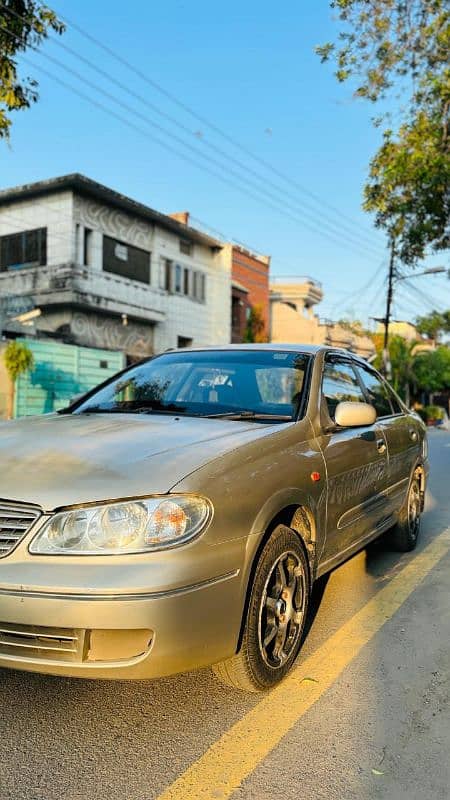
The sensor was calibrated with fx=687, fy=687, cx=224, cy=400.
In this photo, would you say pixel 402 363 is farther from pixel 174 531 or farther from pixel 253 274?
pixel 174 531

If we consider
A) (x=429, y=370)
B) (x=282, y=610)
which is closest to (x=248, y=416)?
(x=282, y=610)

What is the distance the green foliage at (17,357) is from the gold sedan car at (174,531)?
13908mm

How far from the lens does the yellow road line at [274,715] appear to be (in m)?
2.32

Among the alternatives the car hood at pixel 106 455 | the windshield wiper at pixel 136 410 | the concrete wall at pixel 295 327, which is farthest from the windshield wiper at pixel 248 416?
the concrete wall at pixel 295 327

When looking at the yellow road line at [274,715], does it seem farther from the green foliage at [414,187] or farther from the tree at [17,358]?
the tree at [17,358]

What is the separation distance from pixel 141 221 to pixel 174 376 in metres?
23.7

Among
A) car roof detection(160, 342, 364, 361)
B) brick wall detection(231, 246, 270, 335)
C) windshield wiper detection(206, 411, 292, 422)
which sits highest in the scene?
brick wall detection(231, 246, 270, 335)

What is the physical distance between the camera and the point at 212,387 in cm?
426

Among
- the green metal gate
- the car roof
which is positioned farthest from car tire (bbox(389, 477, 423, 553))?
the green metal gate

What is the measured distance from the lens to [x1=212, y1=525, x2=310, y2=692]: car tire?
2821 millimetres

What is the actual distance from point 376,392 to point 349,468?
5.17 feet

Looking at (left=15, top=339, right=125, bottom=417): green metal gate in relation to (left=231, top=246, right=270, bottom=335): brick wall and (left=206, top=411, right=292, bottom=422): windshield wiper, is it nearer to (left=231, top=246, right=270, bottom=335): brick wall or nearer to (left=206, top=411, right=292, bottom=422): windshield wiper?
(left=231, top=246, right=270, bottom=335): brick wall

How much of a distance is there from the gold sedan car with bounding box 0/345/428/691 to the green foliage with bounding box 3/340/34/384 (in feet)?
45.6

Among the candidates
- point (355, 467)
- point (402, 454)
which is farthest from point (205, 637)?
point (402, 454)
